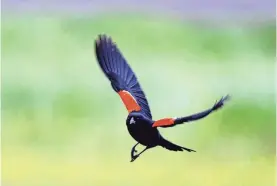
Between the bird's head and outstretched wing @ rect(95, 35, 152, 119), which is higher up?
outstretched wing @ rect(95, 35, 152, 119)

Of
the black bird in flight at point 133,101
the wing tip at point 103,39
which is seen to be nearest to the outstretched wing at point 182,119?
the black bird in flight at point 133,101

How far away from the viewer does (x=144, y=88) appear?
1.64m

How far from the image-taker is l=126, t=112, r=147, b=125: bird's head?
1.62 metres

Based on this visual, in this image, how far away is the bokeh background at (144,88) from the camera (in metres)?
1.62

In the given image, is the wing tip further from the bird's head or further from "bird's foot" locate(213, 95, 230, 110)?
"bird's foot" locate(213, 95, 230, 110)

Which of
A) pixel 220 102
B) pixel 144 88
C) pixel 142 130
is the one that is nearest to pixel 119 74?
pixel 144 88

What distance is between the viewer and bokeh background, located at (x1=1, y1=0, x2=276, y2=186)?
1617 millimetres

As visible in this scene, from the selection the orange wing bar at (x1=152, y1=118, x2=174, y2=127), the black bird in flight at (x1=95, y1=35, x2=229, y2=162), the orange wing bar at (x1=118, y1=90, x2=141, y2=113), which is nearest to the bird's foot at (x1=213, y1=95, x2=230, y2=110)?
the black bird in flight at (x1=95, y1=35, x2=229, y2=162)

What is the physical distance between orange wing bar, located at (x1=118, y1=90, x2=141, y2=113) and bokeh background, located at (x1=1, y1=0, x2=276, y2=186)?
20mm

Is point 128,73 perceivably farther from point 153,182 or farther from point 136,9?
point 153,182

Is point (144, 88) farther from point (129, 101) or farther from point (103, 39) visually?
point (103, 39)

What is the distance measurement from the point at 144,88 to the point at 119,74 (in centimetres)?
10

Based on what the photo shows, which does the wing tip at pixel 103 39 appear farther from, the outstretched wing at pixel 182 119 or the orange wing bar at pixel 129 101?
the outstretched wing at pixel 182 119

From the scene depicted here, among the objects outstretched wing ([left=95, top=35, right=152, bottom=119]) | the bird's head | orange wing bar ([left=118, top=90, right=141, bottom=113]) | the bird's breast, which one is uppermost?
outstretched wing ([left=95, top=35, right=152, bottom=119])
